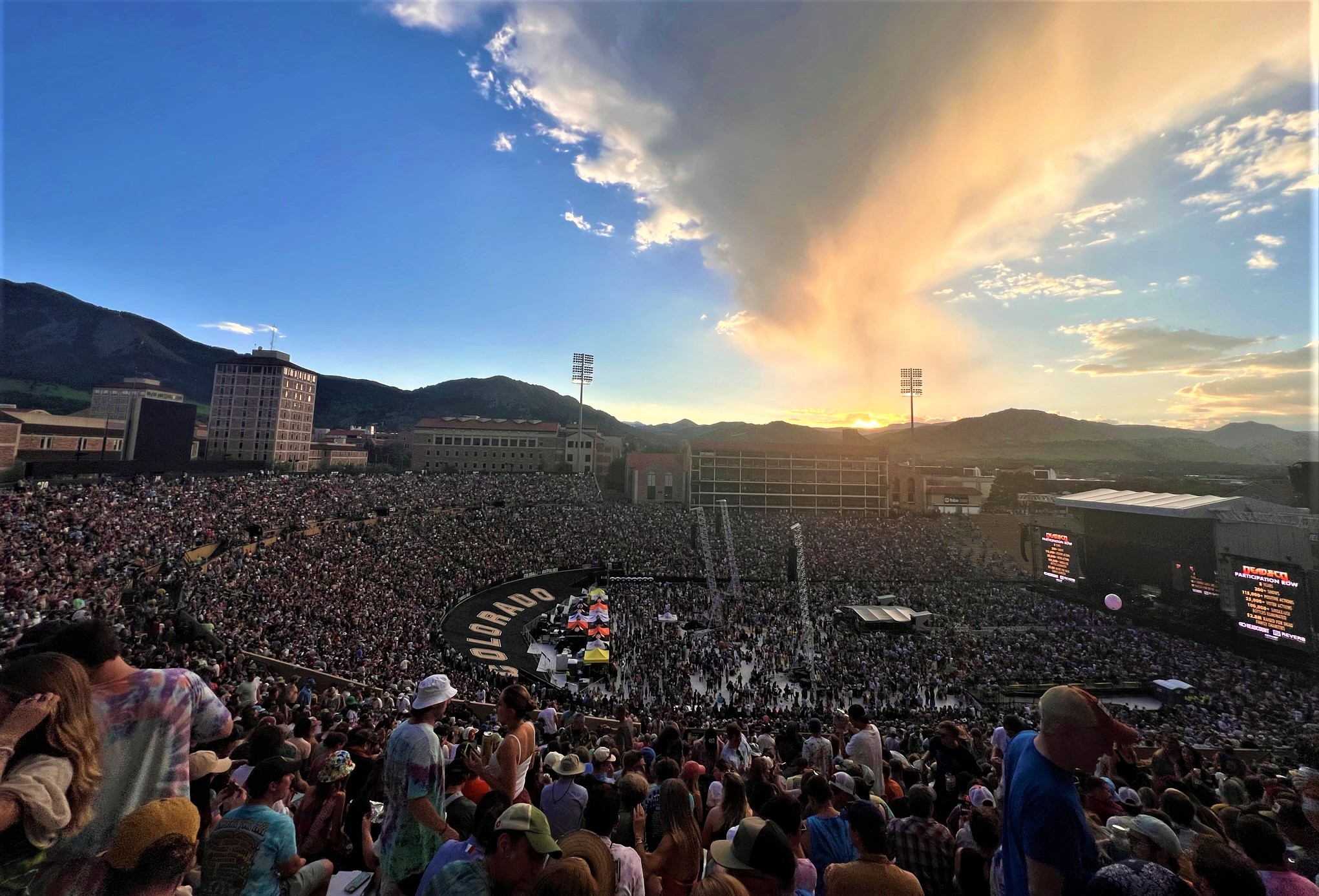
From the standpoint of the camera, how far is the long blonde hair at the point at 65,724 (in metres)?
2.09

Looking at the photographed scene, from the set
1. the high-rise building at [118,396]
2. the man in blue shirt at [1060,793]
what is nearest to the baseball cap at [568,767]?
the man in blue shirt at [1060,793]

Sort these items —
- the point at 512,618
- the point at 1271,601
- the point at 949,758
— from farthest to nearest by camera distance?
the point at 512,618, the point at 1271,601, the point at 949,758

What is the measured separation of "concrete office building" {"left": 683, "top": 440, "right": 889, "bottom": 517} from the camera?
67.1 metres

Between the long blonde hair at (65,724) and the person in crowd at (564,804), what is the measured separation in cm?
269

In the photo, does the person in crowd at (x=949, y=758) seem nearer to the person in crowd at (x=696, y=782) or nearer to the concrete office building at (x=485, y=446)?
the person in crowd at (x=696, y=782)

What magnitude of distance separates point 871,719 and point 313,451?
107 meters

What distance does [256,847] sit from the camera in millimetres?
2643

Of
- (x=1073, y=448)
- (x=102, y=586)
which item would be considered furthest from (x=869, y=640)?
(x=1073, y=448)

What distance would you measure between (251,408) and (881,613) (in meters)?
102

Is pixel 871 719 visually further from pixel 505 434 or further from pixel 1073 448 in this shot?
pixel 1073 448

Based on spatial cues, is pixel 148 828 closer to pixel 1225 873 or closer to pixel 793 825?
pixel 793 825

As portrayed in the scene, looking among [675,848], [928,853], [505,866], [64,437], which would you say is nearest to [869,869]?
[675,848]

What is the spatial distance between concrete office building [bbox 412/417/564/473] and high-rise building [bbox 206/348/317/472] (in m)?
23.2

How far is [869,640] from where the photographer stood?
24938 millimetres
